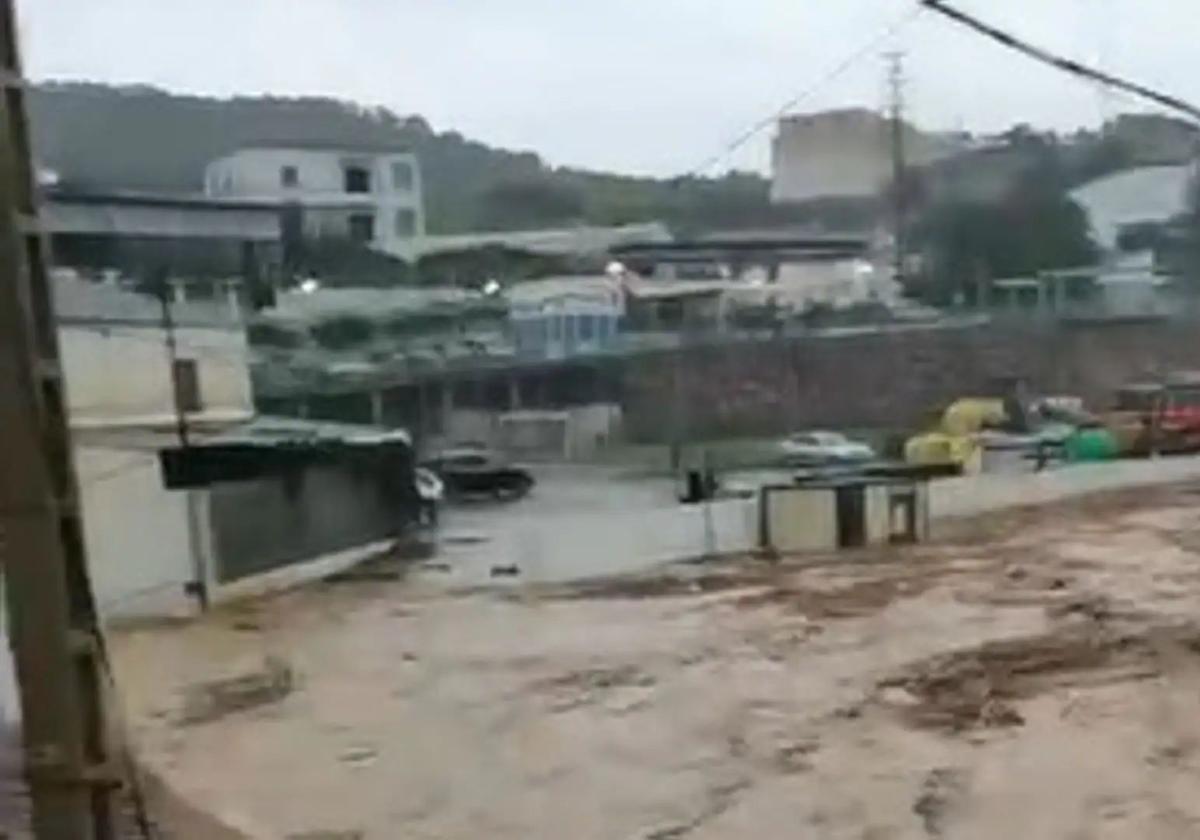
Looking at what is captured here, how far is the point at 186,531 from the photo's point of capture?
16594 millimetres

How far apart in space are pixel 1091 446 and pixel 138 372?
1504 cm

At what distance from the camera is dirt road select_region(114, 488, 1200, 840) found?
964 cm

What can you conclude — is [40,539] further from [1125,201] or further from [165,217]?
[1125,201]

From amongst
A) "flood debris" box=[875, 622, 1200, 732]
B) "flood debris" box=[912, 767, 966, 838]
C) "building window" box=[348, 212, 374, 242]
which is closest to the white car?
"building window" box=[348, 212, 374, 242]

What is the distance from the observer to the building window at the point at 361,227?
3278 cm

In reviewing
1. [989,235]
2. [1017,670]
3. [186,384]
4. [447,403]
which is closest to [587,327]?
[447,403]

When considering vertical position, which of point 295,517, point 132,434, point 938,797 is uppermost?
point 132,434

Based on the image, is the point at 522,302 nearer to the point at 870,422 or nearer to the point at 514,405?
the point at 514,405

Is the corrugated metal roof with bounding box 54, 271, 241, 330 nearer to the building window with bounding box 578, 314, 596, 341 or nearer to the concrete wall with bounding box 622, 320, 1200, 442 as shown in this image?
the concrete wall with bounding box 622, 320, 1200, 442

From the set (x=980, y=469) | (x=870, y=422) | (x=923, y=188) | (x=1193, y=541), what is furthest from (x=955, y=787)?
(x=923, y=188)

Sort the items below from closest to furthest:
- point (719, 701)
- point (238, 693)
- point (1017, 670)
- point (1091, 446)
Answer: point (719, 701) < point (1017, 670) < point (238, 693) < point (1091, 446)

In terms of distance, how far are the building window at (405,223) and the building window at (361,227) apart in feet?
1.74

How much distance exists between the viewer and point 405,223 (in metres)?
36.3

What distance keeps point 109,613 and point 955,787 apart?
7.76 meters
